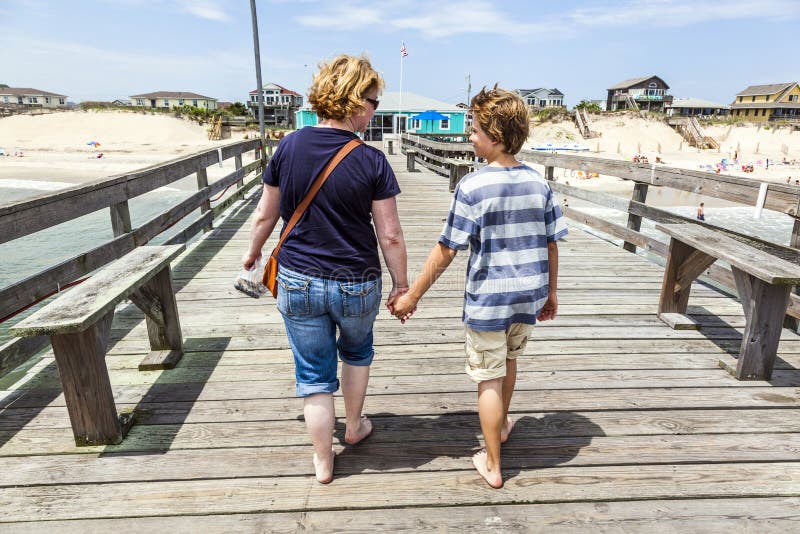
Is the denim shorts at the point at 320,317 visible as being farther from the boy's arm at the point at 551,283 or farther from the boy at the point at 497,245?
the boy's arm at the point at 551,283

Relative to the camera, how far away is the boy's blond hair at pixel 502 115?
1.84 m

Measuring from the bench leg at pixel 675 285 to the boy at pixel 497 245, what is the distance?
2.39 metres

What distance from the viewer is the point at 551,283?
6.94 feet

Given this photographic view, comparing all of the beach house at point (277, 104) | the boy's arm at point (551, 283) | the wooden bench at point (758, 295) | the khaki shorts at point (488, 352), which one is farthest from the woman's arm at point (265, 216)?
the beach house at point (277, 104)

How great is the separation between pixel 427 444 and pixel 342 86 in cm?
170

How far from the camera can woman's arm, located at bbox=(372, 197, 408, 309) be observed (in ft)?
6.27

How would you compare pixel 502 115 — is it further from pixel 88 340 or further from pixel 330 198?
pixel 88 340

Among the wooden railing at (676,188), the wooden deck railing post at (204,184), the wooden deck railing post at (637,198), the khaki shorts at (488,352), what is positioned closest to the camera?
the khaki shorts at (488,352)

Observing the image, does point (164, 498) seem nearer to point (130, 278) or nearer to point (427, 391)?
point (130, 278)

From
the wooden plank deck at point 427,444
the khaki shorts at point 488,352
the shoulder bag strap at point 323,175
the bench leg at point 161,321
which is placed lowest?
the wooden plank deck at point 427,444

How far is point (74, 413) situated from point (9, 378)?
1721 millimetres

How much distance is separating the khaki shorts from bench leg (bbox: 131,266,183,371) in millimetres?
2071

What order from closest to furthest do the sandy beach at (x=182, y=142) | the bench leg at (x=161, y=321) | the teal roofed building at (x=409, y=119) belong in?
the bench leg at (x=161, y=321) < the sandy beach at (x=182, y=142) < the teal roofed building at (x=409, y=119)


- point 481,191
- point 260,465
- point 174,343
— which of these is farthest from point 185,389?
point 481,191
